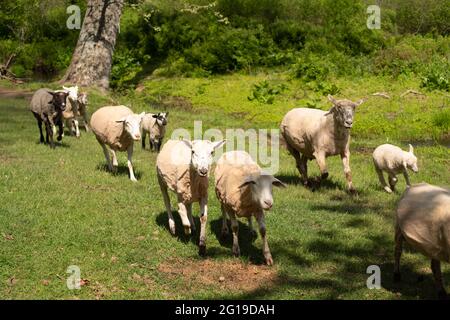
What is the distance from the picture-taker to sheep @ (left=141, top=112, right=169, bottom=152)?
1686 cm


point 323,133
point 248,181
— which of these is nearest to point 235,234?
point 248,181

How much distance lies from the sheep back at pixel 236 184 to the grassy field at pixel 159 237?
0.87 meters

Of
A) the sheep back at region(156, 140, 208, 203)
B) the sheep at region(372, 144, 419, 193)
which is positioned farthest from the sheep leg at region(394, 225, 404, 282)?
the sheep at region(372, 144, 419, 193)

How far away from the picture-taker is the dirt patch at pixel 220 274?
856 cm

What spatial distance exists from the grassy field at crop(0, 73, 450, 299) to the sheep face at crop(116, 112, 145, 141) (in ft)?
3.62

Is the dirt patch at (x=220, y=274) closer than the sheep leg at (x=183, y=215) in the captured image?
Yes

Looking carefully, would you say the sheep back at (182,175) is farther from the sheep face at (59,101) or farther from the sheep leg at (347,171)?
the sheep face at (59,101)

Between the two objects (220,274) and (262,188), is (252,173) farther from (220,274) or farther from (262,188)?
(220,274)

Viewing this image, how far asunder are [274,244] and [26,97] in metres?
17.6

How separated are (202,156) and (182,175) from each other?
0.78 m

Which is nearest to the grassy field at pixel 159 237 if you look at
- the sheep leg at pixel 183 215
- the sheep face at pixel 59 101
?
the sheep leg at pixel 183 215

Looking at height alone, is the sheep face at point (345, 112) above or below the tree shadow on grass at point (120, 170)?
above

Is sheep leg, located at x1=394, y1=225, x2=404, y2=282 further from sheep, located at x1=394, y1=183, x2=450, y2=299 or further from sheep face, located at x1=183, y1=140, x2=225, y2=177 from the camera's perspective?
sheep face, located at x1=183, y1=140, x2=225, y2=177
